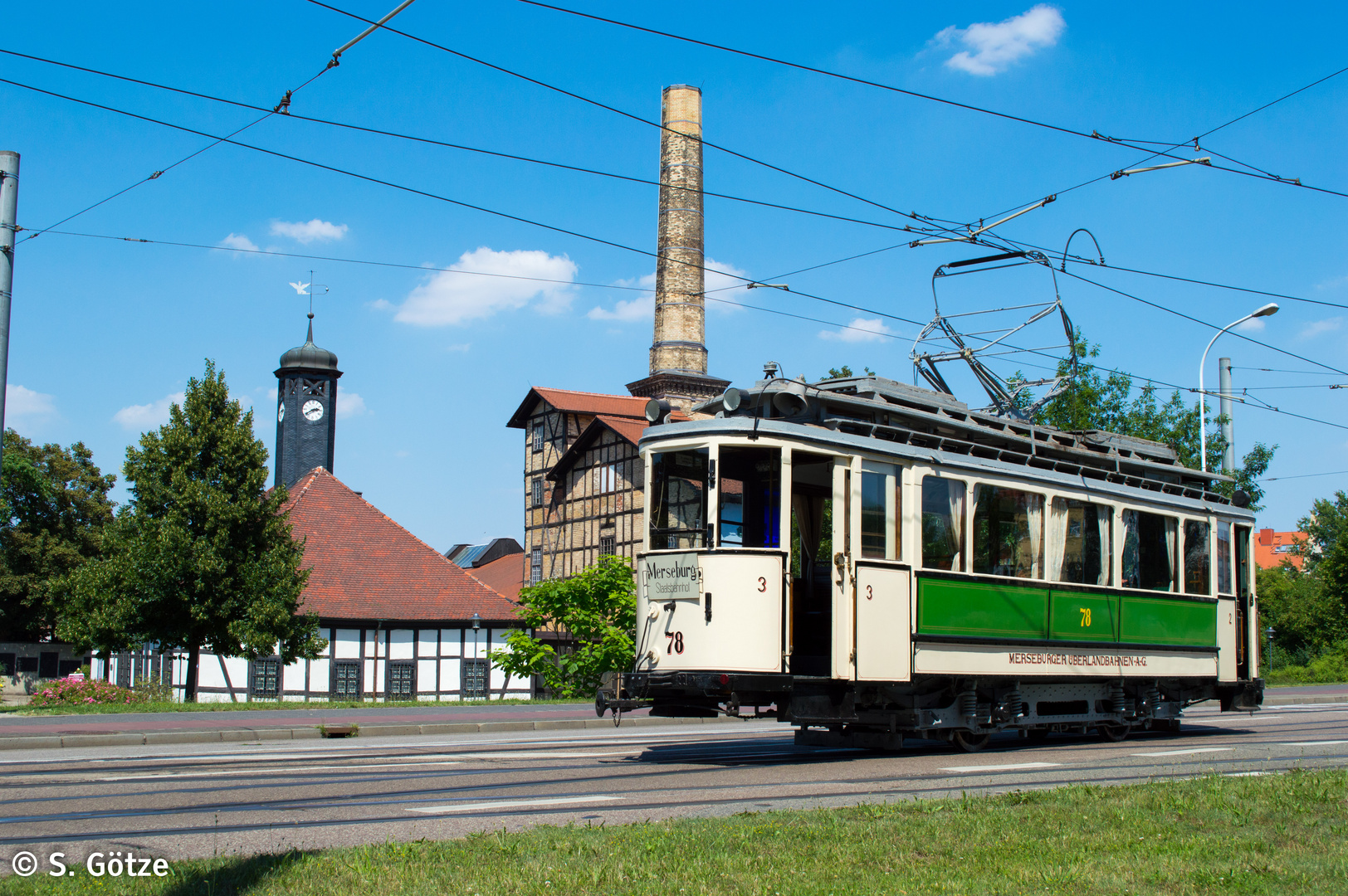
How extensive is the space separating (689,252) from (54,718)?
137 ft

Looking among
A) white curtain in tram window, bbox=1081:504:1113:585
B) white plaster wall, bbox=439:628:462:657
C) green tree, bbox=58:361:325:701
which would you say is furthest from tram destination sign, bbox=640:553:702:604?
white plaster wall, bbox=439:628:462:657

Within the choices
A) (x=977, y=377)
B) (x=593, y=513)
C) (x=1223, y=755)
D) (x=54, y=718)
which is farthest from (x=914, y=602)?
(x=593, y=513)

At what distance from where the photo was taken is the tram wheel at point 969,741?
43.9 feet

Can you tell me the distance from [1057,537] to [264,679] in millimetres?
32118

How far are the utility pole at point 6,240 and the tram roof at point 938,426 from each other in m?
6.63

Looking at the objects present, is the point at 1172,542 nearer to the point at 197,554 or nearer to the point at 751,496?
the point at 751,496

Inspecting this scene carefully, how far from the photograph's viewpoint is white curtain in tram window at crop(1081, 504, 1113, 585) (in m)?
14.7

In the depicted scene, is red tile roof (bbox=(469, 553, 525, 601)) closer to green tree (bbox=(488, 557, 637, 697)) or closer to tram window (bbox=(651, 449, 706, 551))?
green tree (bbox=(488, 557, 637, 697))

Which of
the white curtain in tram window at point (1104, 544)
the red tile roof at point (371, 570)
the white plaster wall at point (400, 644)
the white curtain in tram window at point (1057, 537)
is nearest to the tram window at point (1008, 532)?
the white curtain in tram window at point (1057, 537)

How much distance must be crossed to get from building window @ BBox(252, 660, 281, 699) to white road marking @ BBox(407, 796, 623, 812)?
111 ft

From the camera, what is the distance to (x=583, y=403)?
171 ft

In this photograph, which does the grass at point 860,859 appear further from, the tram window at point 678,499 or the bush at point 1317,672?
the bush at point 1317,672

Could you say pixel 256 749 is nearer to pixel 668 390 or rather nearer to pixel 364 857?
pixel 364 857

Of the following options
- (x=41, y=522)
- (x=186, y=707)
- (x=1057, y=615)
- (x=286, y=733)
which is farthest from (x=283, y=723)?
(x=41, y=522)
